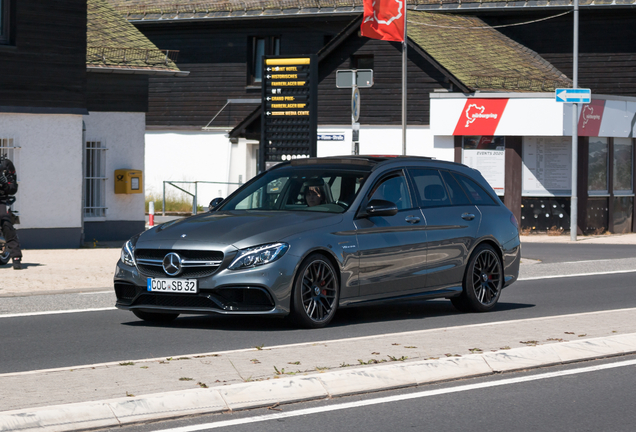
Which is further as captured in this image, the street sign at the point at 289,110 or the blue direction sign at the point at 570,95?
the blue direction sign at the point at 570,95

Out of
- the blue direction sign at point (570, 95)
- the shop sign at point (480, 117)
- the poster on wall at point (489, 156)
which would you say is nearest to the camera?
the blue direction sign at point (570, 95)

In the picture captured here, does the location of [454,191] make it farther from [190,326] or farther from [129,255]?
[129,255]

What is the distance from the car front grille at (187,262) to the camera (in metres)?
9.70

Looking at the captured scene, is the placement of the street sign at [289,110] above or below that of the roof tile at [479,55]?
below

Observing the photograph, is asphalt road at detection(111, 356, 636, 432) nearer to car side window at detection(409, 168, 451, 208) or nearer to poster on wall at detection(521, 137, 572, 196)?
car side window at detection(409, 168, 451, 208)

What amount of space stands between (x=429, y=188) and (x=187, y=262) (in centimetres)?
317

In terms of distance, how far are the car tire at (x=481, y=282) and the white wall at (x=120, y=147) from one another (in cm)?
1306

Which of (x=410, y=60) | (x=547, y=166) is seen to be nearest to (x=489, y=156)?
(x=547, y=166)

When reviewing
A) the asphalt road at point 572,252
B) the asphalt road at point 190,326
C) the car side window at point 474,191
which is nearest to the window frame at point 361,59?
the asphalt road at point 572,252

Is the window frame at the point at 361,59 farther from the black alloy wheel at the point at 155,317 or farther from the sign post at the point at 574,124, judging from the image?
the black alloy wheel at the point at 155,317

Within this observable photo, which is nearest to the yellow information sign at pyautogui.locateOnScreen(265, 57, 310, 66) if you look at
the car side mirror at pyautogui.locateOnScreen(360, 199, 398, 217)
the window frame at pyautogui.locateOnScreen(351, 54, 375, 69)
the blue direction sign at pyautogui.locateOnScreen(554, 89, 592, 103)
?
the car side mirror at pyautogui.locateOnScreen(360, 199, 398, 217)

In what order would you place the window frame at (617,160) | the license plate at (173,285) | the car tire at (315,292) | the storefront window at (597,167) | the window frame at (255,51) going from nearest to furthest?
the license plate at (173,285), the car tire at (315,292), the storefront window at (597,167), the window frame at (617,160), the window frame at (255,51)

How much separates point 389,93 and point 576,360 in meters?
27.4

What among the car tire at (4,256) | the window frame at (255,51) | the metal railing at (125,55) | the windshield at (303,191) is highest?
the window frame at (255,51)
